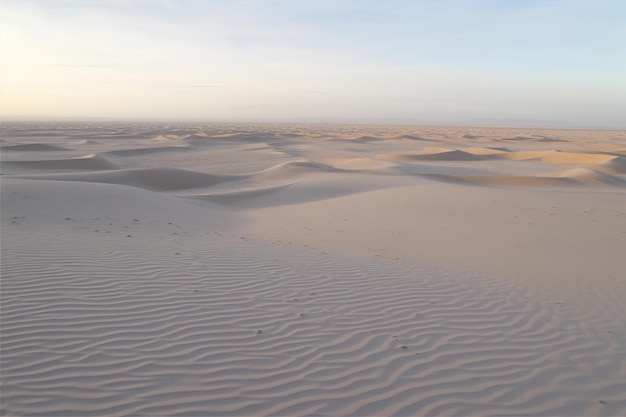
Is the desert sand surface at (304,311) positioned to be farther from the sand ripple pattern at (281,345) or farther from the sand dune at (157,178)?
the sand dune at (157,178)

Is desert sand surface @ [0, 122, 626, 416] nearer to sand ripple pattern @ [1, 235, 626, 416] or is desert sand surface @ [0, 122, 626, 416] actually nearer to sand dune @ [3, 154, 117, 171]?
sand ripple pattern @ [1, 235, 626, 416]

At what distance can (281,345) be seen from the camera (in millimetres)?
4391

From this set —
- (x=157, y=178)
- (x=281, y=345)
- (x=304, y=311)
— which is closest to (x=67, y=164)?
(x=157, y=178)

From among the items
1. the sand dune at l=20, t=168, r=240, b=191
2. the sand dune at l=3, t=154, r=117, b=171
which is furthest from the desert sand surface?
the sand dune at l=3, t=154, r=117, b=171

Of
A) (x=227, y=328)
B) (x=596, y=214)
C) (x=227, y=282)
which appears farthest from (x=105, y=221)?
(x=596, y=214)

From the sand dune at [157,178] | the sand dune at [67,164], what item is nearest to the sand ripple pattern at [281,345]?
the sand dune at [157,178]

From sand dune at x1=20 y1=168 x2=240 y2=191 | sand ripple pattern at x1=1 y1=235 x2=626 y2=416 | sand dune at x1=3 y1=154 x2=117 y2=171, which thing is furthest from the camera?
sand dune at x1=3 y1=154 x2=117 y2=171

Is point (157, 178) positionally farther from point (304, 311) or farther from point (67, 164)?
point (304, 311)

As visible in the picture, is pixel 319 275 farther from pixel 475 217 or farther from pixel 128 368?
pixel 475 217

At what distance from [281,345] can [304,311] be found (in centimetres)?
88

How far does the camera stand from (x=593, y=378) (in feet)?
13.5

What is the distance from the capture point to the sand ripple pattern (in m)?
3.57

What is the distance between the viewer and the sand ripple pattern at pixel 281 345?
3.57 m

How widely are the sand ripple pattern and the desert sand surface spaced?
0.02 metres
